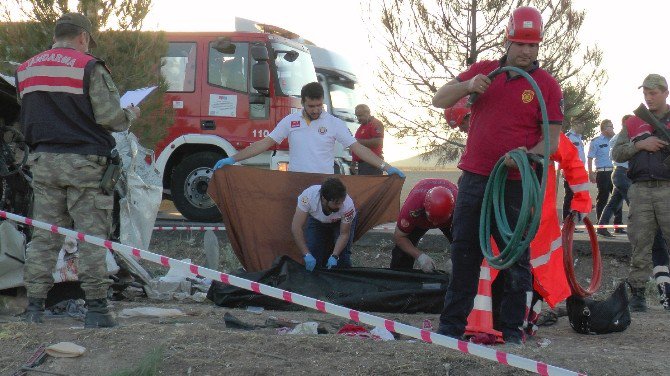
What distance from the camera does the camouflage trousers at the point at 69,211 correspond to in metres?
6.79

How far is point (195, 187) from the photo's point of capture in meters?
14.5

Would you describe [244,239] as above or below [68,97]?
below

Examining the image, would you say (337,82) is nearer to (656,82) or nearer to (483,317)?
(656,82)

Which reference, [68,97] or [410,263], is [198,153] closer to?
[410,263]

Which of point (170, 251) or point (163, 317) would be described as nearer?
point (163, 317)

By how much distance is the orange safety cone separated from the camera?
6.67 metres

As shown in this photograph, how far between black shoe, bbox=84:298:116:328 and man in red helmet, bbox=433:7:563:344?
1998 millimetres

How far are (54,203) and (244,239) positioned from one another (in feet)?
9.51

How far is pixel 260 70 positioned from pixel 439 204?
20.1ft

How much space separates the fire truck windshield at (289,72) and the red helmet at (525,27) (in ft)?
27.1

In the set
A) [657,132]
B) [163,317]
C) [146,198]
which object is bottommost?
[163,317]

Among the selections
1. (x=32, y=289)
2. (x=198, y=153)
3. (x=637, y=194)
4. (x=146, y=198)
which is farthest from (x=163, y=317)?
(x=198, y=153)

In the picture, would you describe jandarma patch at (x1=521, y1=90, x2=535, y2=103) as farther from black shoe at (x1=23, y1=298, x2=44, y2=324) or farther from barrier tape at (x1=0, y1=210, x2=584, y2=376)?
black shoe at (x1=23, y1=298, x2=44, y2=324)

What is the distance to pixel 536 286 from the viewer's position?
23.9 feet
